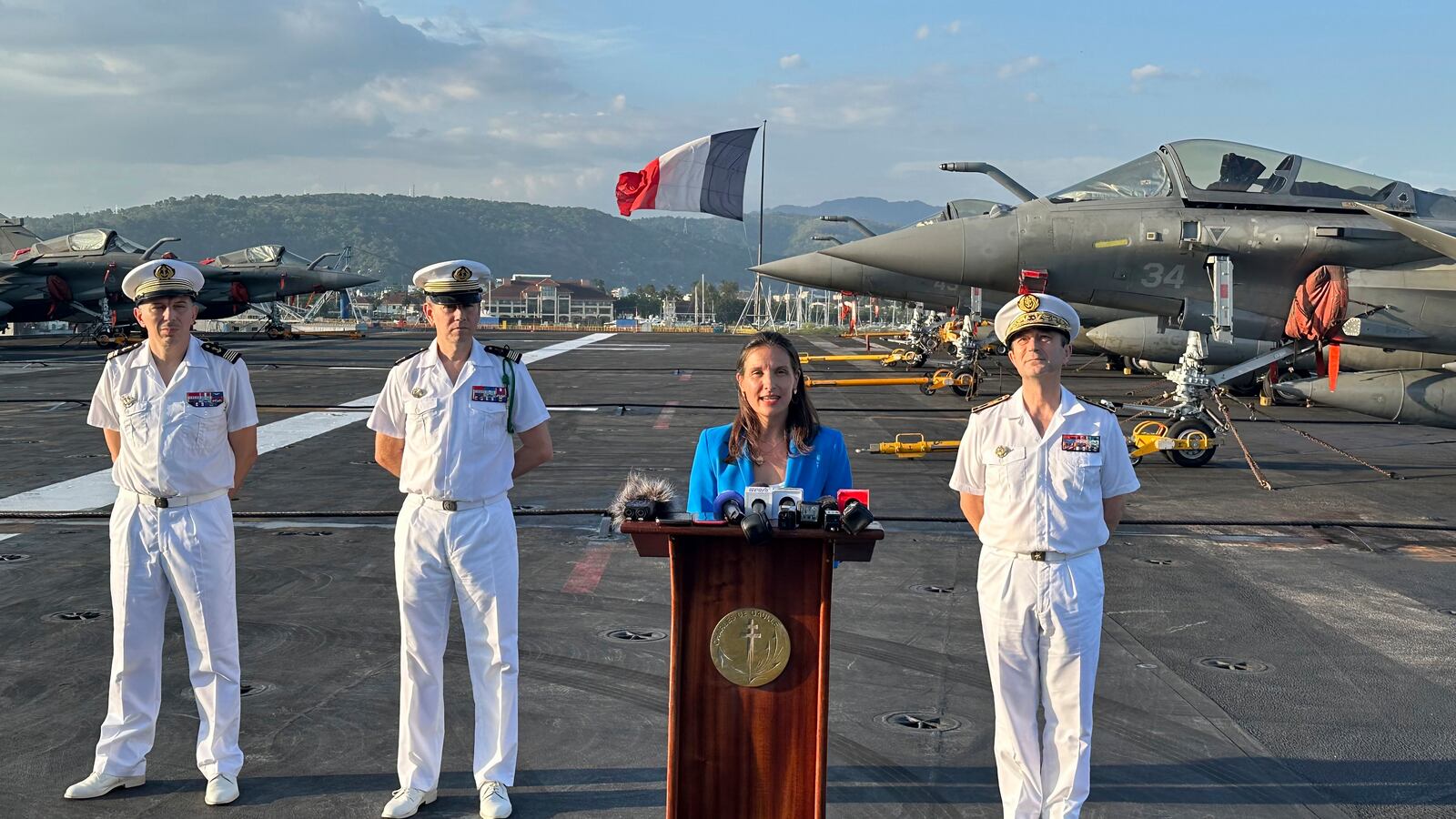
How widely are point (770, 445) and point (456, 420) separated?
1.30 m

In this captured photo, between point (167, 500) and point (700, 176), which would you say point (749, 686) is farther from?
point (700, 176)

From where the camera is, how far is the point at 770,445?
3742 mm

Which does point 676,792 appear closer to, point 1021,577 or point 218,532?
point 1021,577

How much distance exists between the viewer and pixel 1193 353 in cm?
1321

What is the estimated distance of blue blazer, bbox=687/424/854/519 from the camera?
3.66 m

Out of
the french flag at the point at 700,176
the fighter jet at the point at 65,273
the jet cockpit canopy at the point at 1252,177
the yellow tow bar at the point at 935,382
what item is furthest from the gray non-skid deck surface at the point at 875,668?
the fighter jet at the point at 65,273

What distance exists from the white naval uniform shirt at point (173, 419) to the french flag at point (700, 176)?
2446 cm

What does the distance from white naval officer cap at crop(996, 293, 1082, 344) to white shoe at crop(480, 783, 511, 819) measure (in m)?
2.44

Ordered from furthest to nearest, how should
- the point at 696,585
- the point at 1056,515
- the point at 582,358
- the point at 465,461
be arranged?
the point at 582,358 < the point at 465,461 < the point at 1056,515 < the point at 696,585

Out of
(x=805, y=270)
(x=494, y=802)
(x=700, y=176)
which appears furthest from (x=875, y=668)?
(x=700, y=176)

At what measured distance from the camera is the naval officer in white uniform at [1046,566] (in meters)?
3.69

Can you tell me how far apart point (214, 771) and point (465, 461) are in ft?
4.95

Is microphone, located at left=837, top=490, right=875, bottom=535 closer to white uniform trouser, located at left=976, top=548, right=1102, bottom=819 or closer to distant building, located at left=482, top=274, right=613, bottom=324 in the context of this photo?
white uniform trouser, located at left=976, top=548, right=1102, bottom=819

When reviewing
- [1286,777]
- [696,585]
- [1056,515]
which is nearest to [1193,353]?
[1286,777]
